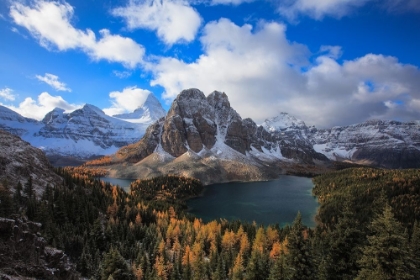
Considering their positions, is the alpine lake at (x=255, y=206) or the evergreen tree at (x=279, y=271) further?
the alpine lake at (x=255, y=206)

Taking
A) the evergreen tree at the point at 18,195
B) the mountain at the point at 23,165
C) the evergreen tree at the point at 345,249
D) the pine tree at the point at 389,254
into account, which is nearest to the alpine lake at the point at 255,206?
the mountain at the point at 23,165

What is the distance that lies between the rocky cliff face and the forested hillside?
1.79m

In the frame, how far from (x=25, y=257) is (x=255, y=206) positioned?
11029cm

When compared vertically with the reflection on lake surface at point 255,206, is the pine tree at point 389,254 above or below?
above

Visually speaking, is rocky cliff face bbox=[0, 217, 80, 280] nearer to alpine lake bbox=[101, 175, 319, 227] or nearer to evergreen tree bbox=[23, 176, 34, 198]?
evergreen tree bbox=[23, 176, 34, 198]

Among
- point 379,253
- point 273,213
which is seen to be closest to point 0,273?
point 379,253

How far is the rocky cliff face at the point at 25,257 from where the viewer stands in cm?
2448

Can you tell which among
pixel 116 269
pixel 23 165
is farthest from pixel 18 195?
pixel 116 269

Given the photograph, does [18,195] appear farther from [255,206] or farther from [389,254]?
[255,206]

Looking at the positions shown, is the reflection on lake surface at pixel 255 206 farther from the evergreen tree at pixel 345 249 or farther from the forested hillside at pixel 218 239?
the evergreen tree at pixel 345 249

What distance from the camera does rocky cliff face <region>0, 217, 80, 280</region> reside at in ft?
80.3

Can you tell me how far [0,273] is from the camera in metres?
21.2

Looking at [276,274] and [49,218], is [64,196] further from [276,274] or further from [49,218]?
[276,274]

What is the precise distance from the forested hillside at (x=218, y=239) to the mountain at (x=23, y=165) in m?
3.96
